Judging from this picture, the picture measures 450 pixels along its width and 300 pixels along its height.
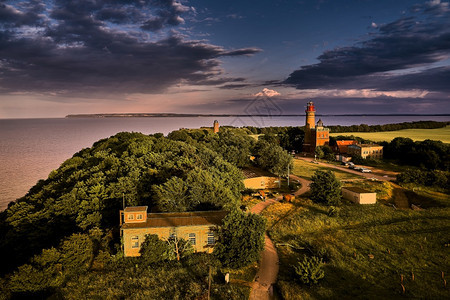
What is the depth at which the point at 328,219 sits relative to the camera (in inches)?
1329

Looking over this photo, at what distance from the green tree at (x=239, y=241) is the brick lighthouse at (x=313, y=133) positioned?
7123cm

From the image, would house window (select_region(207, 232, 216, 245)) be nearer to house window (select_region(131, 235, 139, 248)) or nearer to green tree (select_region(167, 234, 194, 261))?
green tree (select_region(167, 234, 194, 261))

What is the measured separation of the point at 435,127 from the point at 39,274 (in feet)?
589

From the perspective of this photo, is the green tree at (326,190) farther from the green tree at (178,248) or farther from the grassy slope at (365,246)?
the green tree at (178,248)

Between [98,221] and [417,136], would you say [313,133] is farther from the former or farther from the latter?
[98,221]

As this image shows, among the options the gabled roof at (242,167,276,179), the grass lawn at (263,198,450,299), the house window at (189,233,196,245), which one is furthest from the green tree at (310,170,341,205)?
the house window at (189,233,196,245)

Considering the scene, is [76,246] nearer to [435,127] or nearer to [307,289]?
[307,289]

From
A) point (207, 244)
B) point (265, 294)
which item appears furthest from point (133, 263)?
point (265, 294)

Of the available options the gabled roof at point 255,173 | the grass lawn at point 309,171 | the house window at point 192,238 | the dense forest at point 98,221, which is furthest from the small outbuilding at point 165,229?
the grass lawn at point 309,171

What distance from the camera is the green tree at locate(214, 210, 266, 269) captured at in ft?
77.0

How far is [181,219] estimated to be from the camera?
1041 inches

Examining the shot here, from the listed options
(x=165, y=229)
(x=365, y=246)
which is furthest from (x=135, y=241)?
(x=365, y=246)

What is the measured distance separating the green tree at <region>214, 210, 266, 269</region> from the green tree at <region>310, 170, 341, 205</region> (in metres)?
18.7

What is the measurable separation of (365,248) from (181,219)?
19.0 m
